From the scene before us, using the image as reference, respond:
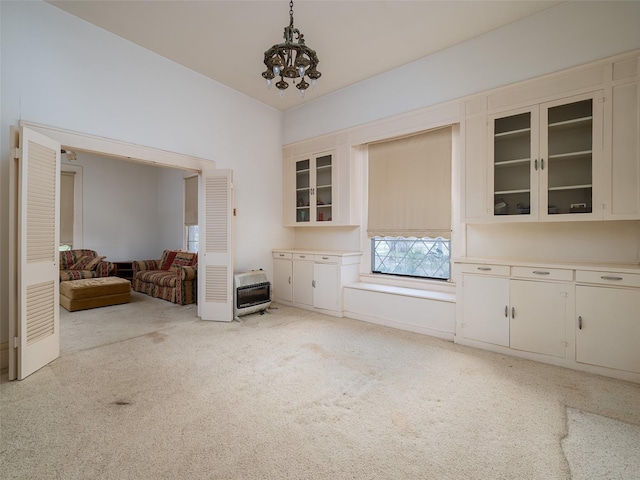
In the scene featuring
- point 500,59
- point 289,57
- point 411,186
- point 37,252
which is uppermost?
point 500,59

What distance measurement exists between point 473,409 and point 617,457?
0.73 m

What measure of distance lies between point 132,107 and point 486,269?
4.50m

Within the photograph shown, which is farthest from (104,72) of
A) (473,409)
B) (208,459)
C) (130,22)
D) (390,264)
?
(473,409)

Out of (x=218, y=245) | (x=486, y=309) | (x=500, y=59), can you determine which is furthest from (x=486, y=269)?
(x=218, y=245)

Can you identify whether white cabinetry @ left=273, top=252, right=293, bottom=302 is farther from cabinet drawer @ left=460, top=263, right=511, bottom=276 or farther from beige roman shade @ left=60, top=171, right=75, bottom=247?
beige roman shade @ left=60, top=171, right=75, bottom=247

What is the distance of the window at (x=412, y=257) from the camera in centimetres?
405

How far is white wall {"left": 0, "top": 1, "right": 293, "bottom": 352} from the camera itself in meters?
2.81

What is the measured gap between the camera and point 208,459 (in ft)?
5.36

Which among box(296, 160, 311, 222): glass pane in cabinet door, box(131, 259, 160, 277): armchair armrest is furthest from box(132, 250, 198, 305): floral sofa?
box(296, 160, 311, 222): glass pane in cabinet door

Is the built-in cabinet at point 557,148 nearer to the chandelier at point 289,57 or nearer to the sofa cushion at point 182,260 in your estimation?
the chandelier at point 289,57

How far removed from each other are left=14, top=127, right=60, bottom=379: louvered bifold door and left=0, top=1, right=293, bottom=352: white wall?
34 centimetres

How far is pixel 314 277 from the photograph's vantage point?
4.76 meters

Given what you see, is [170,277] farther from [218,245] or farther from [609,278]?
[609,278]

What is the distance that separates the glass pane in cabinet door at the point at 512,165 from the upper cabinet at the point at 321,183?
2.00m
